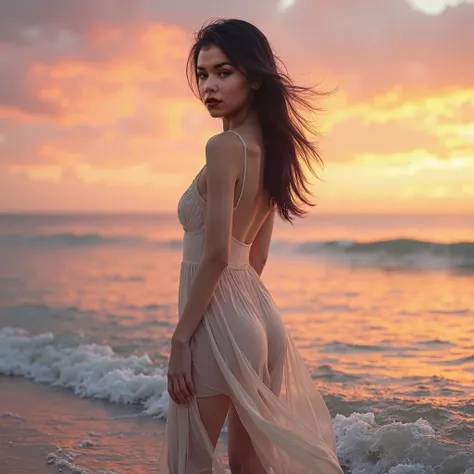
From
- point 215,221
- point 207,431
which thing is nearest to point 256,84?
point 215,221

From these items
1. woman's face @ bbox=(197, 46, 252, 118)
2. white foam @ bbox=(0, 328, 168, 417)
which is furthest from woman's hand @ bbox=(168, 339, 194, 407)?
white foam @ bbox=(0, 328, 168, 417)

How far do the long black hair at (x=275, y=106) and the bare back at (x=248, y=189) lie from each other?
44 millimetres

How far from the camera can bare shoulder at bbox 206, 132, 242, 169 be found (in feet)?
7.20

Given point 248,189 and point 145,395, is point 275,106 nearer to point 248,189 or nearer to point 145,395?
point 248,189

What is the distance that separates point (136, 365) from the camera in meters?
7.04

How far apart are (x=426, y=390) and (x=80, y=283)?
32.3 feet

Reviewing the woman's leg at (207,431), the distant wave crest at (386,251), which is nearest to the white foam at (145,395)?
the woman's leg at (207,431)

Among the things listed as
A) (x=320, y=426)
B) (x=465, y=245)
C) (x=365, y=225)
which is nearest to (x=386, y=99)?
(x=465, y=245)

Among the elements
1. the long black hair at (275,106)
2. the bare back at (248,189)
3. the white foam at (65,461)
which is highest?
the long black hair at (275,106)

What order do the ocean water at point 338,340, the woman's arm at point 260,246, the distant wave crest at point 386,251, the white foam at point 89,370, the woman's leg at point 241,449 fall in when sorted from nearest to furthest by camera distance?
the woman's leg at point 241,449, the woman's arm at point 260,246, the ocean water at point 338,340, the white foam at point 89,370, the distant wave crest at point 386,251

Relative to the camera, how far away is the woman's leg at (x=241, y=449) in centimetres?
250

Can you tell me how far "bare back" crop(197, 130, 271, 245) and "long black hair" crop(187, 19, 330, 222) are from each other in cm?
4

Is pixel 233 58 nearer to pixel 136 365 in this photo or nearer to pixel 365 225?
pixel 136 365

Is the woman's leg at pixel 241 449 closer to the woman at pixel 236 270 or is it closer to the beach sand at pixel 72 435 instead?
the woman at pixel 236 270
